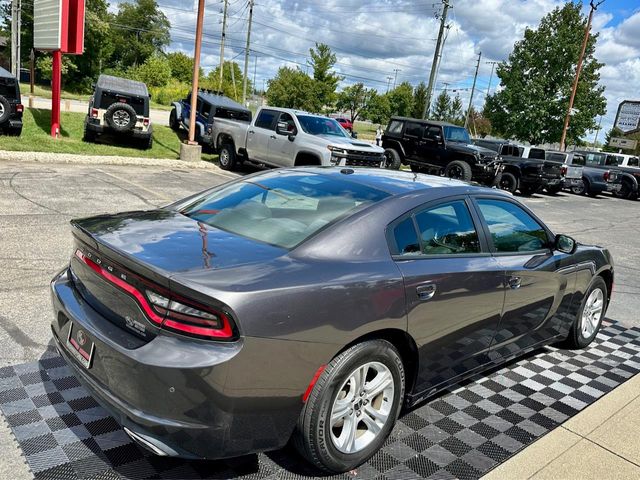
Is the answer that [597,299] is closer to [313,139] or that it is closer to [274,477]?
[274,477]

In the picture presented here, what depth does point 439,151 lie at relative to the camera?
58.3 ft

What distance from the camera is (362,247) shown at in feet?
9.05

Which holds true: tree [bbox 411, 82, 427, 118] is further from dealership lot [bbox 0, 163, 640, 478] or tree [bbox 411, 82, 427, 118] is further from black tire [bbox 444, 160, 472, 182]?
dealership lot [bbox 0, 163, 640, 478]

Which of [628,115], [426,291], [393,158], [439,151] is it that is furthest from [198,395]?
[628,115]

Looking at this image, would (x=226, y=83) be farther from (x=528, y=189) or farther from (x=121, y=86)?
(x=528, y=189)

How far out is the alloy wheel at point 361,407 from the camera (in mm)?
2643

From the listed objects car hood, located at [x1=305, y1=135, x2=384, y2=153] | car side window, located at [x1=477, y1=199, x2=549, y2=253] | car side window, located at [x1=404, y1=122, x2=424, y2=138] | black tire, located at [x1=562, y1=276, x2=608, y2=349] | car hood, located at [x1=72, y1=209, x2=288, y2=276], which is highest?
car side window, located at [x1=404, y1=122, x2=424, y2=138]

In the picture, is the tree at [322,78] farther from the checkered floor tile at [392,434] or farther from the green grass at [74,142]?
the checkered floor tile at [392,434]

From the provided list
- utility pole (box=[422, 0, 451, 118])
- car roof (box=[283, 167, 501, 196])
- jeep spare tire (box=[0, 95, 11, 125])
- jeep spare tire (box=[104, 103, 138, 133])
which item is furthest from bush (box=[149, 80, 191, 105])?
car roof (box=[283, 167, 501, 196])

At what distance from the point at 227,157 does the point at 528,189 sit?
1128 centimetres

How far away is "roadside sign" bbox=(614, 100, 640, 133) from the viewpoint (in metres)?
49.5

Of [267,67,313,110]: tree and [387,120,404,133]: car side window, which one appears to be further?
[267,67,313,110]: tree

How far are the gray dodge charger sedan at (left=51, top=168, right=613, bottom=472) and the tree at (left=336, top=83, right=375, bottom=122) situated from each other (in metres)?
69.1

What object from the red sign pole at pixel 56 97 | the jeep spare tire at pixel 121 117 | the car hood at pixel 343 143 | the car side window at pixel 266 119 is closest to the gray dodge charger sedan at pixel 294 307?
the car hood at pixel 343 143
